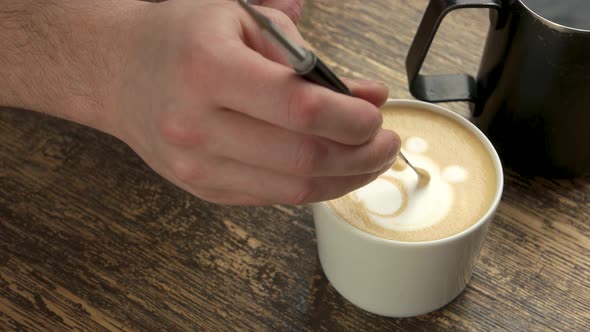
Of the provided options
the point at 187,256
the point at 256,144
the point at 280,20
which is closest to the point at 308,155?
the point at 256,144

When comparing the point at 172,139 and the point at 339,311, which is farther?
the point at 339,311

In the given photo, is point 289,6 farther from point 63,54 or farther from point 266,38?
point 63,54

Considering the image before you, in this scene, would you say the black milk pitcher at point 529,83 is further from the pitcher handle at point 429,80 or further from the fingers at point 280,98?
the fingers at point 280,98

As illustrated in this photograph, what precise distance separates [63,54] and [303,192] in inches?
11.7

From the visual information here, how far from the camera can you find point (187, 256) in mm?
783

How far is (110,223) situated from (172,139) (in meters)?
0.31

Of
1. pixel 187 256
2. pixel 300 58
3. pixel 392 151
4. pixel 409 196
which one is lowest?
pixel 187 256

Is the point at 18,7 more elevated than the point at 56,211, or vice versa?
the point at 18,7

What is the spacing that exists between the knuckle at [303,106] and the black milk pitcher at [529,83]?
0.33 meters

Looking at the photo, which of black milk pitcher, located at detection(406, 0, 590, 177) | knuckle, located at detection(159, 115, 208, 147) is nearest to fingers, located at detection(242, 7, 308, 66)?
knuckle, located at detection(159, 115, 208, 147)

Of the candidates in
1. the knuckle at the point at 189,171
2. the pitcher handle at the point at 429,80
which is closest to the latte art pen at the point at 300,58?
the knuckle at the point at 189,171

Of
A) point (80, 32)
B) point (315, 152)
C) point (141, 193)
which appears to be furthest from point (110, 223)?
point (315, 152)

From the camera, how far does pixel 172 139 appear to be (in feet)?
1.79

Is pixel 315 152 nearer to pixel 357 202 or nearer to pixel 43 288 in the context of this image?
pixel 357 202
